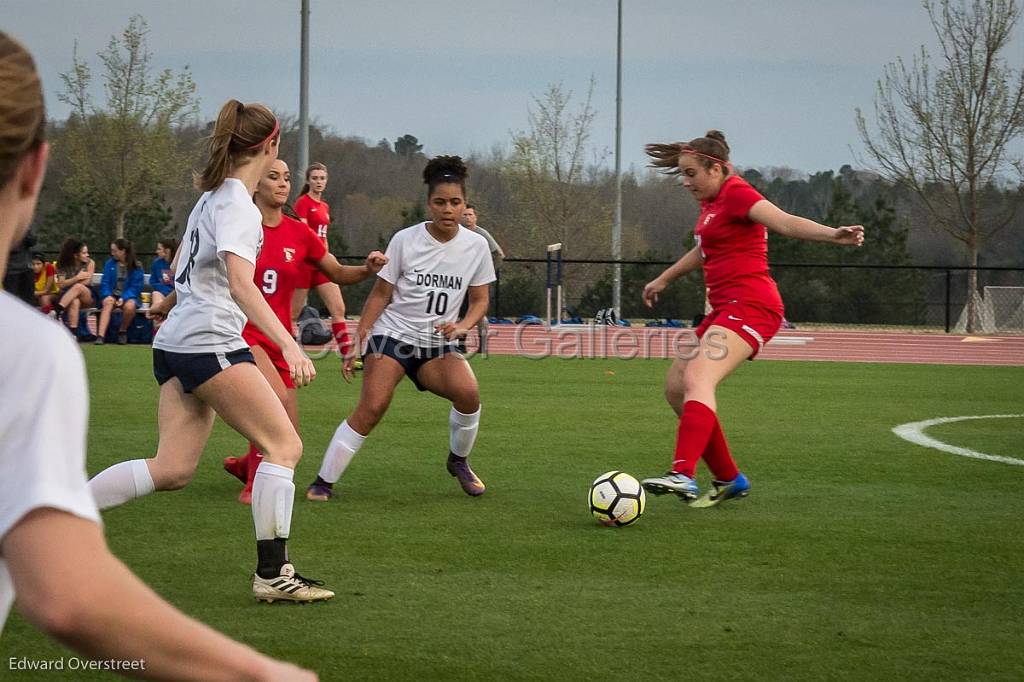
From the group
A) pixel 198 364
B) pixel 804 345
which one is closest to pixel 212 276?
pixel 198 364

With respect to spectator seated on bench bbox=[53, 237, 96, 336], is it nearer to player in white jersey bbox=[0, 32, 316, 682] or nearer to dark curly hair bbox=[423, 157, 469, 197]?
dark curly hair bbox=[423, 157, 469, 197]

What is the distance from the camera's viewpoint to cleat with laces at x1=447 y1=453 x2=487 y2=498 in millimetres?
7641

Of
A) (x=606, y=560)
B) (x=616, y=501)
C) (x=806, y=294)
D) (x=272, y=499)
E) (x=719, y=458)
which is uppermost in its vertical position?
(x=806, y=294)

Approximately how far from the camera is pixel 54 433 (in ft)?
5.09

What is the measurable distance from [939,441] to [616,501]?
4899 millimetres

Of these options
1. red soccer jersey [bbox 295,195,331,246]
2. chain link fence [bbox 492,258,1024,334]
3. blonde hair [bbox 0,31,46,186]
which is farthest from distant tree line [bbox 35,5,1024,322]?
blonde hair [bbox 0,31,46,186]

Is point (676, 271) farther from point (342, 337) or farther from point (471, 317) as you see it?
point (342, 337)

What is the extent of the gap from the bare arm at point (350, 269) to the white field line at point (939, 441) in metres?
5.09

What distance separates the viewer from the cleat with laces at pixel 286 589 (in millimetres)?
4883

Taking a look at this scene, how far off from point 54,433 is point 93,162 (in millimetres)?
40087

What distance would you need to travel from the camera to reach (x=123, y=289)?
2255 centimetres

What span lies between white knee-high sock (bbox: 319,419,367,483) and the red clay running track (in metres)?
14.9

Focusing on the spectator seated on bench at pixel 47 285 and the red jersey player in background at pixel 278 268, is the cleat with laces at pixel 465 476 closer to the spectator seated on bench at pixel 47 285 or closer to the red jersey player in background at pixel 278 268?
the red jersey player in background at pixel 278 268

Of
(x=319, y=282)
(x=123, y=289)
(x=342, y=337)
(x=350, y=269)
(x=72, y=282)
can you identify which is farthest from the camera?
(x=123, y=289)
